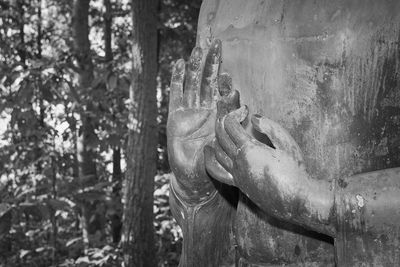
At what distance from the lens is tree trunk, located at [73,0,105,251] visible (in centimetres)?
503

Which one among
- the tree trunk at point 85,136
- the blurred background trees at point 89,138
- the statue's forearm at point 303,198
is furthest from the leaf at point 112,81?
the statue's forearm at point 303,198

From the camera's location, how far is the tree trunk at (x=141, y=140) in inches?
174

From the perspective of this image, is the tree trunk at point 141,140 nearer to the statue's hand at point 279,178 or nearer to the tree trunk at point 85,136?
the tree trunk at point 85,136

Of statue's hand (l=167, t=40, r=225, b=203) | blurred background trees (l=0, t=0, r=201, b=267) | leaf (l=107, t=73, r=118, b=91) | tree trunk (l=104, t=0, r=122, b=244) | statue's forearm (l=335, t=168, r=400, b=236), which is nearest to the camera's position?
statue's forearm (l=335, t=168, r=400, b=236)

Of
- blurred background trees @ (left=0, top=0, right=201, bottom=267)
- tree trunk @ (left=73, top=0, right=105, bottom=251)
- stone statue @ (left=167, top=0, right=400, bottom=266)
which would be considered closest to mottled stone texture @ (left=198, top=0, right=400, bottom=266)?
stone statue @ (left=167, top=0, right=400, bottom=266)

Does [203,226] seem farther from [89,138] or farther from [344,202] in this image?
[89,138]

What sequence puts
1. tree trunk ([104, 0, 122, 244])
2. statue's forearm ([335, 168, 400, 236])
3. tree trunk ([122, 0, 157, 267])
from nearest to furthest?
1. statue's forearm ([335, 168, 400, 236])
2. tree trunk ([122, 0, 157, 267])
3. tree trunk ([104, 0, 122, 244])

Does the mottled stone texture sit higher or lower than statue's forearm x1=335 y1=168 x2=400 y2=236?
higher

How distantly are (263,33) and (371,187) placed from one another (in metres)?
0.54

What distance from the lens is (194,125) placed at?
5.09ft

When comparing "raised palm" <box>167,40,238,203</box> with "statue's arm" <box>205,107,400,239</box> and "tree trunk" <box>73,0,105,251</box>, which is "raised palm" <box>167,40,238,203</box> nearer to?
"statue's arm" <box>205,107,400,239</box>

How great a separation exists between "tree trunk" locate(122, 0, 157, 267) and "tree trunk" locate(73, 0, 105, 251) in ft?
2.24

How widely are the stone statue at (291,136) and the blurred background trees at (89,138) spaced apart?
7.05ft

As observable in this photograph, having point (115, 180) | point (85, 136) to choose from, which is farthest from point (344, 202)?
point (115, 180)
